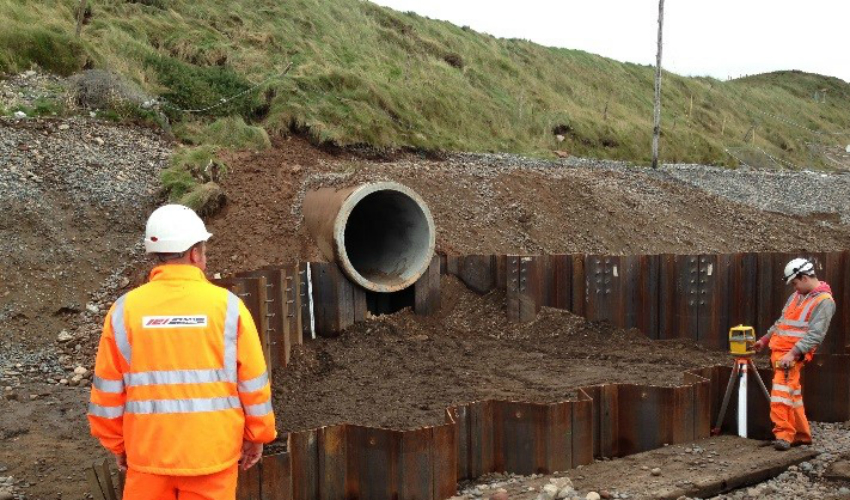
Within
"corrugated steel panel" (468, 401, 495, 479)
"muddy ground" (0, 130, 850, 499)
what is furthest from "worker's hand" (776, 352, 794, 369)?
"corrugated steel panel" (468, 401, 495, 479)

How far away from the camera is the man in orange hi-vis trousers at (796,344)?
656cm

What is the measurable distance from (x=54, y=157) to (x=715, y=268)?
31.6ft

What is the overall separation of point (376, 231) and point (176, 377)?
8.82m

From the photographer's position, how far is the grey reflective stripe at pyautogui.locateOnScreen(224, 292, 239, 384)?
339cm

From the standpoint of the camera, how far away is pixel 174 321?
335 cm

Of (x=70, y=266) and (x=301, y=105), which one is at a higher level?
(x=301, y=105)

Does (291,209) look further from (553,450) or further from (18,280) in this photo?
(553,450)

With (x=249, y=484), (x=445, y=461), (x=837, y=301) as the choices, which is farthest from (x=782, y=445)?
(x=249, y=484)

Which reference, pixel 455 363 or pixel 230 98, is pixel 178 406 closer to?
pixel 455 363

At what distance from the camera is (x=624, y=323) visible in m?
10.4

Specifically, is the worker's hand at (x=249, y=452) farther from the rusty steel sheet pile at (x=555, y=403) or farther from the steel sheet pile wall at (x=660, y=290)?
the steel sheet pile wall at (x=660, y=290)

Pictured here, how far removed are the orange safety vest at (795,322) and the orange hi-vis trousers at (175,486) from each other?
5.08 m

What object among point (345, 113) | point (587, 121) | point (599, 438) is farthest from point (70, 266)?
point (587, 121)

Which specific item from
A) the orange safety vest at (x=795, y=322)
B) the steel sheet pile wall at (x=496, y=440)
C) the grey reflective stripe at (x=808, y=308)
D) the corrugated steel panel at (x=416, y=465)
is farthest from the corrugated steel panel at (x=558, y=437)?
the grey reflective stripe at (x=808, y=308)
